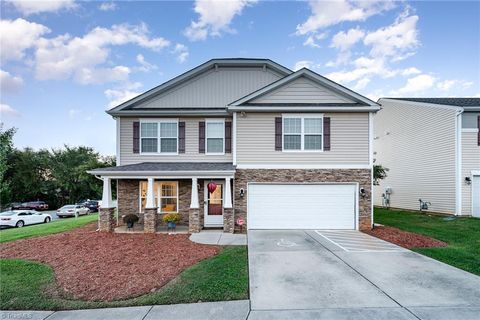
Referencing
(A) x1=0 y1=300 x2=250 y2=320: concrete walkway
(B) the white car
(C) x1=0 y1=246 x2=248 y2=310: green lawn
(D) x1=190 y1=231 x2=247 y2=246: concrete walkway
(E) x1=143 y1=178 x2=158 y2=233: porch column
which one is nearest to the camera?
(A) x1=0 y1=300 x2=250 y2=320: concrete walkway

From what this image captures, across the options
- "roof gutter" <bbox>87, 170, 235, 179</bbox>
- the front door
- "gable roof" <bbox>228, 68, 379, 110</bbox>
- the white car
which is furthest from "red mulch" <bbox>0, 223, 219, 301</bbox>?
the white car

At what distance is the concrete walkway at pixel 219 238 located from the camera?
8.75m

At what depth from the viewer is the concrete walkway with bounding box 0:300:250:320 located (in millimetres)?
3951

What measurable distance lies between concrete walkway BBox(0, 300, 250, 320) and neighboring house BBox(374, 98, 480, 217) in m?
16.2

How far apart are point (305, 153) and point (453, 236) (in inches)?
254

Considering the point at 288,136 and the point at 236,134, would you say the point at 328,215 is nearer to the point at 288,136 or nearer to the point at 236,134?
the point at 288,136

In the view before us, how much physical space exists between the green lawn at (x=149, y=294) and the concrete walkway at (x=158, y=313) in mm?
162

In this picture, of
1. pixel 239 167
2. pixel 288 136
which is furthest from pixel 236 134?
pixel 288 136

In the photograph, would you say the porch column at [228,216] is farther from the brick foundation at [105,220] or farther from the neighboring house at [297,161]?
the brick foundation at [105,220]

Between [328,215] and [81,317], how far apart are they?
964cm

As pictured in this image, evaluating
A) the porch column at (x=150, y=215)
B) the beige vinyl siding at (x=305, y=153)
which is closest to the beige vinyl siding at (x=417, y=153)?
the beige vinyl siding at (x=305, y=153)

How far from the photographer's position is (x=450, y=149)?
14609 mm

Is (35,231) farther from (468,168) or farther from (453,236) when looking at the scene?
(468,168)

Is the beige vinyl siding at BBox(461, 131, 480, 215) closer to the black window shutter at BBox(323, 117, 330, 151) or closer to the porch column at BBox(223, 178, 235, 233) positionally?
the black window shutter at BBox(323, 117, 330, 151)
